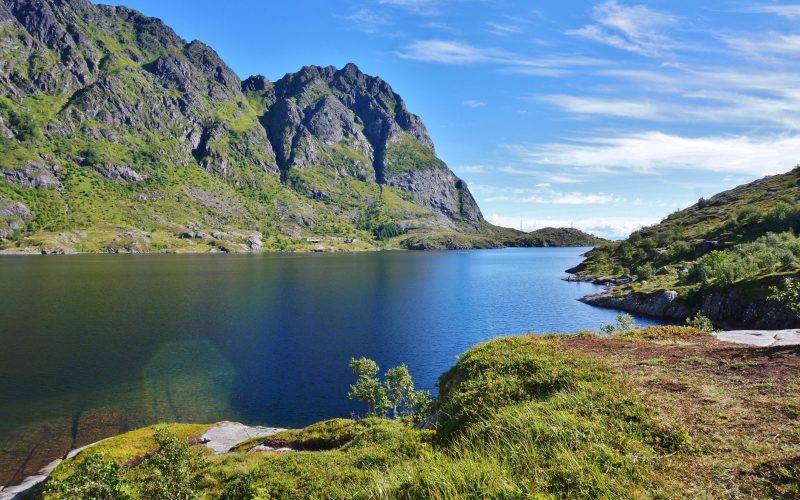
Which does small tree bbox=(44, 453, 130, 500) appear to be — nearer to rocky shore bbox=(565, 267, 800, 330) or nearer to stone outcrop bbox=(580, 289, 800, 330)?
stone outcrop bbox=(580, 289, 800, 330)

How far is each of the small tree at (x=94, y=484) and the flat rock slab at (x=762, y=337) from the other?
35.6 metres

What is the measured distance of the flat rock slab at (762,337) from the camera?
26309mm

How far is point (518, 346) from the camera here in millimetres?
26891

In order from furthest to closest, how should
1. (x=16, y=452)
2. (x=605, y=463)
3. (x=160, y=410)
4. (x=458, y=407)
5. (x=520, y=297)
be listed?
(x=520, y=297)
(x=160, y=410)
(x=16, y=452)
(x=458, y=407)
(x=605, y=463)

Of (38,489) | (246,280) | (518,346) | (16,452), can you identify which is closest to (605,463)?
(518,346)

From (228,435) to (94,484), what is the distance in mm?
34031

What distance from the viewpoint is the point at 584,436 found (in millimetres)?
12734

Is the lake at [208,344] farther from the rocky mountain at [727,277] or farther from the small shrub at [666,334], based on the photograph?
the small shrub at [666,334]

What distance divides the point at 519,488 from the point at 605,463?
2914 mm

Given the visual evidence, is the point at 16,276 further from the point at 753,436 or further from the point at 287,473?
the point at 753,436

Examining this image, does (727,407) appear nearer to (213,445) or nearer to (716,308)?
(213,445)

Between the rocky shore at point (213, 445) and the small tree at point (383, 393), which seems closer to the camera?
the rocky shore at point (213, 445)

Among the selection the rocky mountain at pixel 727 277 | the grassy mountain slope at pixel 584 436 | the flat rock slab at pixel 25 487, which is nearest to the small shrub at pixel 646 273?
the rocky mountain at pixel 727 277

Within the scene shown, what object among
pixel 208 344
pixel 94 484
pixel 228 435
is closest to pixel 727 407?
pixel 94 484
